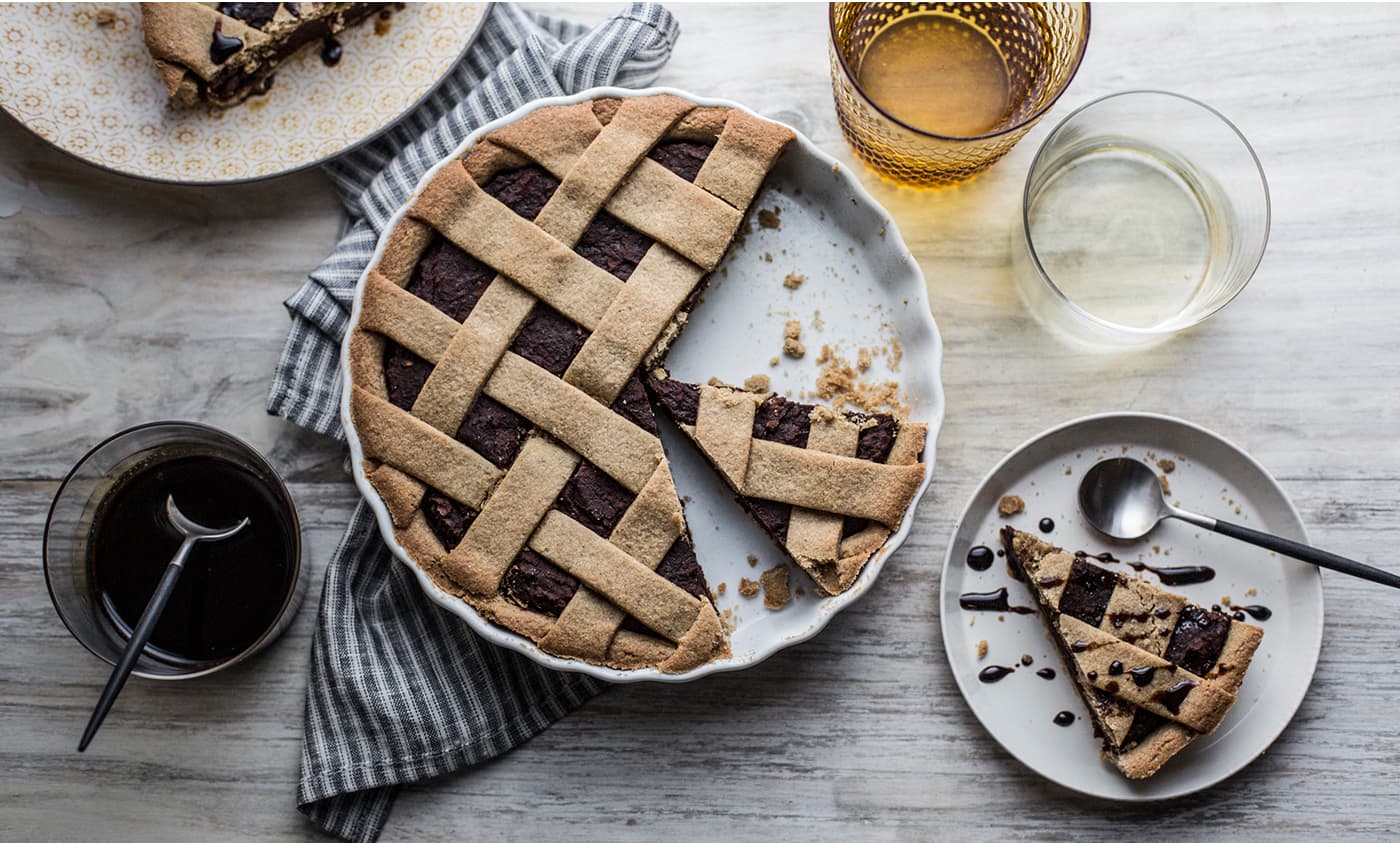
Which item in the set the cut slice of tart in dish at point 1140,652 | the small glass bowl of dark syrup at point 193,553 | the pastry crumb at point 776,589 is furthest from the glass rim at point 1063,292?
Result: the small glass bowl of dark syrup at point 193,553

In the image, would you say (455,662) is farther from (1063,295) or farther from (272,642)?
(1063,295)

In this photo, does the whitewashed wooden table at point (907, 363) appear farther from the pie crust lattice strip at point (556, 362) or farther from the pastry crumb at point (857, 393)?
the pie crust lattice strip at point (556, 362)

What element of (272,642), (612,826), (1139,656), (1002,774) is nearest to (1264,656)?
(1139,656)

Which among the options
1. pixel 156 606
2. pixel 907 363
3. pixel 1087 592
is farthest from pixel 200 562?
pixel 1087 592

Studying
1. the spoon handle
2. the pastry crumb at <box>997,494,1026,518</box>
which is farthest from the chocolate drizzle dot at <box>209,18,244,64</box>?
the spoon handle

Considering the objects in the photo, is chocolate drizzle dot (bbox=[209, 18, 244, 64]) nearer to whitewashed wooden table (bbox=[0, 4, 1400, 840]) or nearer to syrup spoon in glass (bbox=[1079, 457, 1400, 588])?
whitewashed wooden table (bbox=[0, 4, 1400, 840])

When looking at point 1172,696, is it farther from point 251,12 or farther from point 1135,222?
point 251,12
